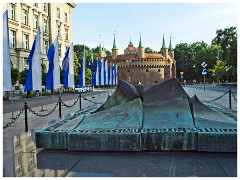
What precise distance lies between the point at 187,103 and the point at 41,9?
128 feet

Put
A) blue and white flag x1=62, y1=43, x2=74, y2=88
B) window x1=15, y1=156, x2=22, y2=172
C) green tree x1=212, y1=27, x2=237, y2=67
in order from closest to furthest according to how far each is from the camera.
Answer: window x1=15, y1=156, x2=22, y2=172 < blue and white flag x1=62, y1=43, x2=74, y2=88 < green tree x1=212, y1=27, x2=237, y2=67

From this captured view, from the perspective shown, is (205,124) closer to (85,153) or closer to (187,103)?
(187,103)

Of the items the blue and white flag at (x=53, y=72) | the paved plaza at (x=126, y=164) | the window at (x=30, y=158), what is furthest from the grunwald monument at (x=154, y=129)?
the blue and white flag at (x=53, y=72)

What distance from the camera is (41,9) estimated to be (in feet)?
135

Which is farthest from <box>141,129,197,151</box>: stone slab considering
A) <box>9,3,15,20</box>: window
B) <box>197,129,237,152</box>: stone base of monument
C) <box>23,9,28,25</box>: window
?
<box>23,9,28,25</box>: window

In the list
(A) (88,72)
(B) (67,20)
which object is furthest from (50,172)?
(A) (88,72)

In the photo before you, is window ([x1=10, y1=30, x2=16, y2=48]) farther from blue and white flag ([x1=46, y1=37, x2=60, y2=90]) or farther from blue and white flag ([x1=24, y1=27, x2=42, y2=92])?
blue and white flag ([x1=24, y1=27, x2=42, y2=92])

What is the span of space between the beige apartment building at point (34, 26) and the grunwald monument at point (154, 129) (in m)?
28.3

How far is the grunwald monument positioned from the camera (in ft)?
15.8

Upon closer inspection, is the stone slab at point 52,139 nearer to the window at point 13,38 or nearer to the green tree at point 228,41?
the window at point 13,38

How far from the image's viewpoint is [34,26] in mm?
39688

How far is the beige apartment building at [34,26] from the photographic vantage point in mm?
34594

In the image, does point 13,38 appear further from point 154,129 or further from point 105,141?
point 154,129

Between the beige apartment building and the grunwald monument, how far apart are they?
92.9ft
